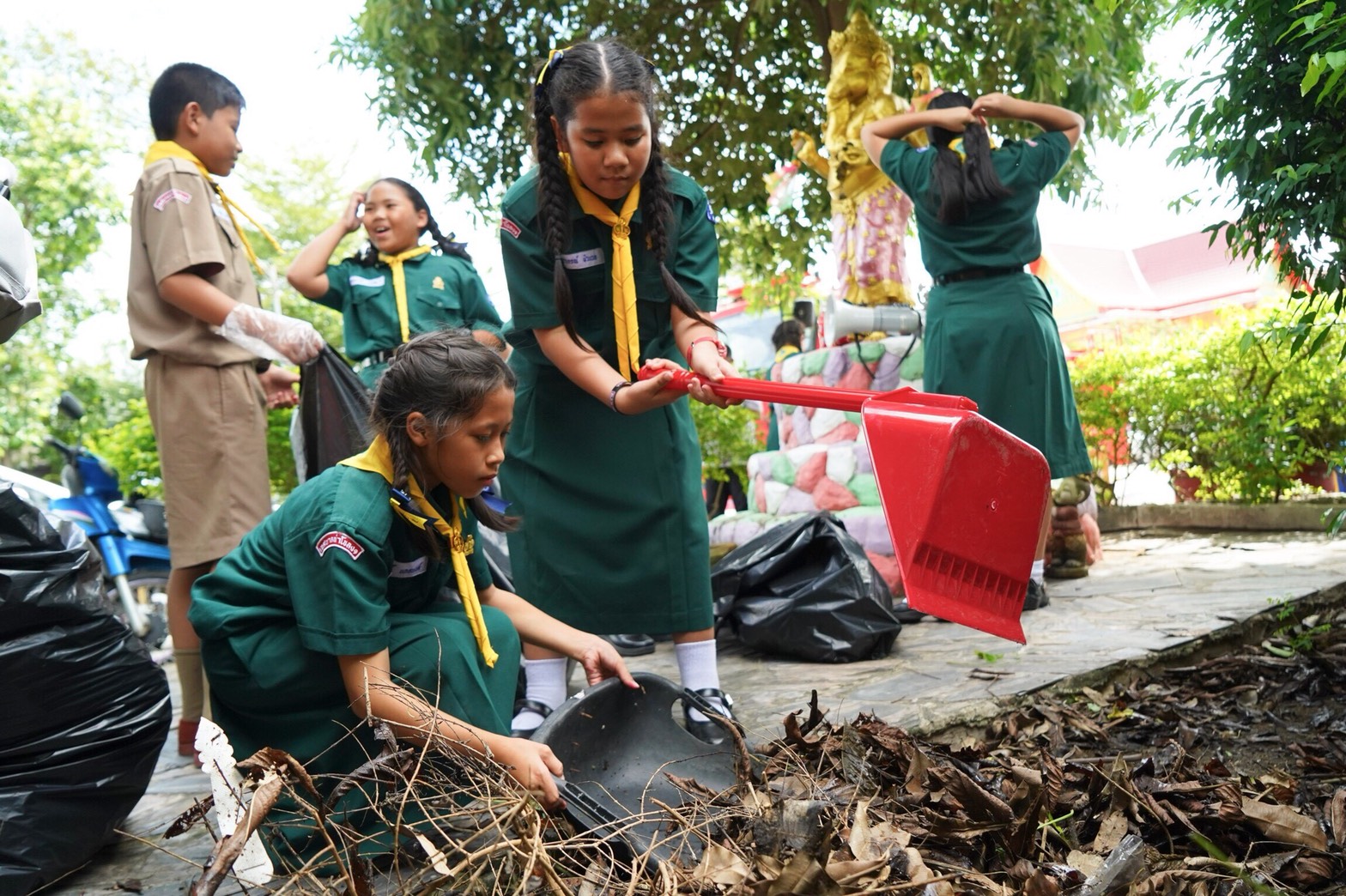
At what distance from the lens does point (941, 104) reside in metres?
4.01

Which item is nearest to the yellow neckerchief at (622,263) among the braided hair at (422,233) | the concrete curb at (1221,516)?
the braided hair at (422,233)

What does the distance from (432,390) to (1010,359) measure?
269 centimetres

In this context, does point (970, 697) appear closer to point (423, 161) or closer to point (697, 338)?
point (697, 338)

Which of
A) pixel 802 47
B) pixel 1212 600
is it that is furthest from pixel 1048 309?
pixel 802 47

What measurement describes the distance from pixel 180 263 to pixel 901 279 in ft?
13.3

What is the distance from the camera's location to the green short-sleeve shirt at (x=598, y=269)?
2.47m

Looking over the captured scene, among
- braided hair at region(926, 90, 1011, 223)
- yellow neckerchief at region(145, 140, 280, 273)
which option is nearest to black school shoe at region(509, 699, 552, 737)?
yellow neckerchief at region(145, 140, 280, 273)

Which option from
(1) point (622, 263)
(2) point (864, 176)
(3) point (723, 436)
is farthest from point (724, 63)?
(1) point (622, 263)

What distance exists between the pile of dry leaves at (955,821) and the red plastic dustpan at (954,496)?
0.30 meters

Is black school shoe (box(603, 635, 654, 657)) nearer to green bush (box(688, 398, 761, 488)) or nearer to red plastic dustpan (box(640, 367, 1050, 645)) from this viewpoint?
red plastic dustpan (box(640, 367, 1050, 645))

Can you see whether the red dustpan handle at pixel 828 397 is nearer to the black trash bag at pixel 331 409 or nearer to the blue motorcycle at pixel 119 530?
the black trash bag at pixel 331 409

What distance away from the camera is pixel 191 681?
281 centimetres

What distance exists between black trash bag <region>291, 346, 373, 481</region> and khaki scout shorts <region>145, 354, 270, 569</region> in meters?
0.34

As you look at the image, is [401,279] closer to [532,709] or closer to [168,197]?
[168,197]
